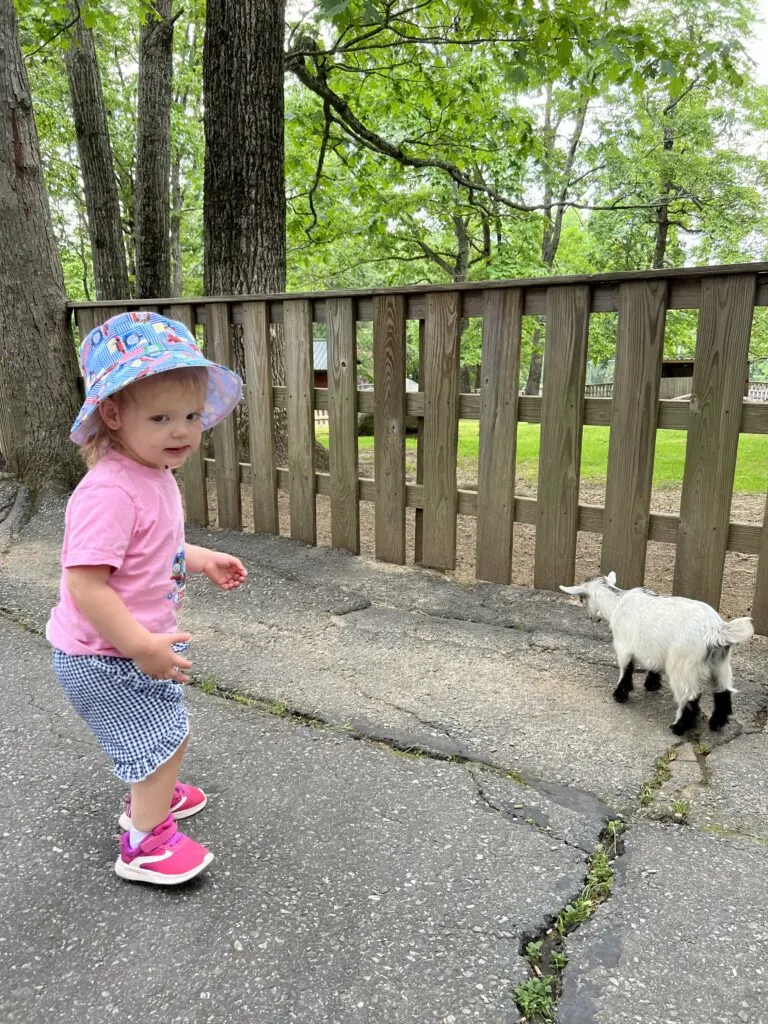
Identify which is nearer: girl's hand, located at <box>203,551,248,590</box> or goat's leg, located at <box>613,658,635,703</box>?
girl's hand, located at <box>203,551,248,590</box>

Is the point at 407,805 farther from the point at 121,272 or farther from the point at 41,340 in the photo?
the point at 121,272

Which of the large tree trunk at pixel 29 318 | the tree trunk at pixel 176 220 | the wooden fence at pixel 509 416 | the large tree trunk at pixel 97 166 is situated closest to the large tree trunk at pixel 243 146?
the wooden fence at pixel 509 416

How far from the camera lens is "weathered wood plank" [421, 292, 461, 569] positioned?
155 inches

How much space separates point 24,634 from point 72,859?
6.04 feet

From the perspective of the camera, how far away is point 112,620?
176 cm

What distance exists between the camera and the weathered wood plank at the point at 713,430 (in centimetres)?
318

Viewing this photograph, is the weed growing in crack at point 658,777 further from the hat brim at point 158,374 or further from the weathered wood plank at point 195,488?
the weathered wood plank at point 195,488

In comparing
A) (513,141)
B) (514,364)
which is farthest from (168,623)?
(513,141)

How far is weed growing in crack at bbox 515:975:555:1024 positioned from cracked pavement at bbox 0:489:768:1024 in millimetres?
22

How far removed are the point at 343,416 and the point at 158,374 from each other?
2.57 m

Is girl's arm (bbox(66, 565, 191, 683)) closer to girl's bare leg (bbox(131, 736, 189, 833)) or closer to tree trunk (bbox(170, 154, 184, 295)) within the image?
girl's bare leg (bbox(131, 736, 189, 833))

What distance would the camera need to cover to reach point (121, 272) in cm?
1145

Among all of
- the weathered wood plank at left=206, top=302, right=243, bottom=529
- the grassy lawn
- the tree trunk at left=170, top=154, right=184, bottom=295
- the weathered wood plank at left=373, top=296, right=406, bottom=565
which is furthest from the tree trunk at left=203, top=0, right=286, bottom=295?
the tree trunk at left=170, top=154, right=184, bottom=295

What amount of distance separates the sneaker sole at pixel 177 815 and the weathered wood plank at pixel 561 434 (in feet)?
7.54
